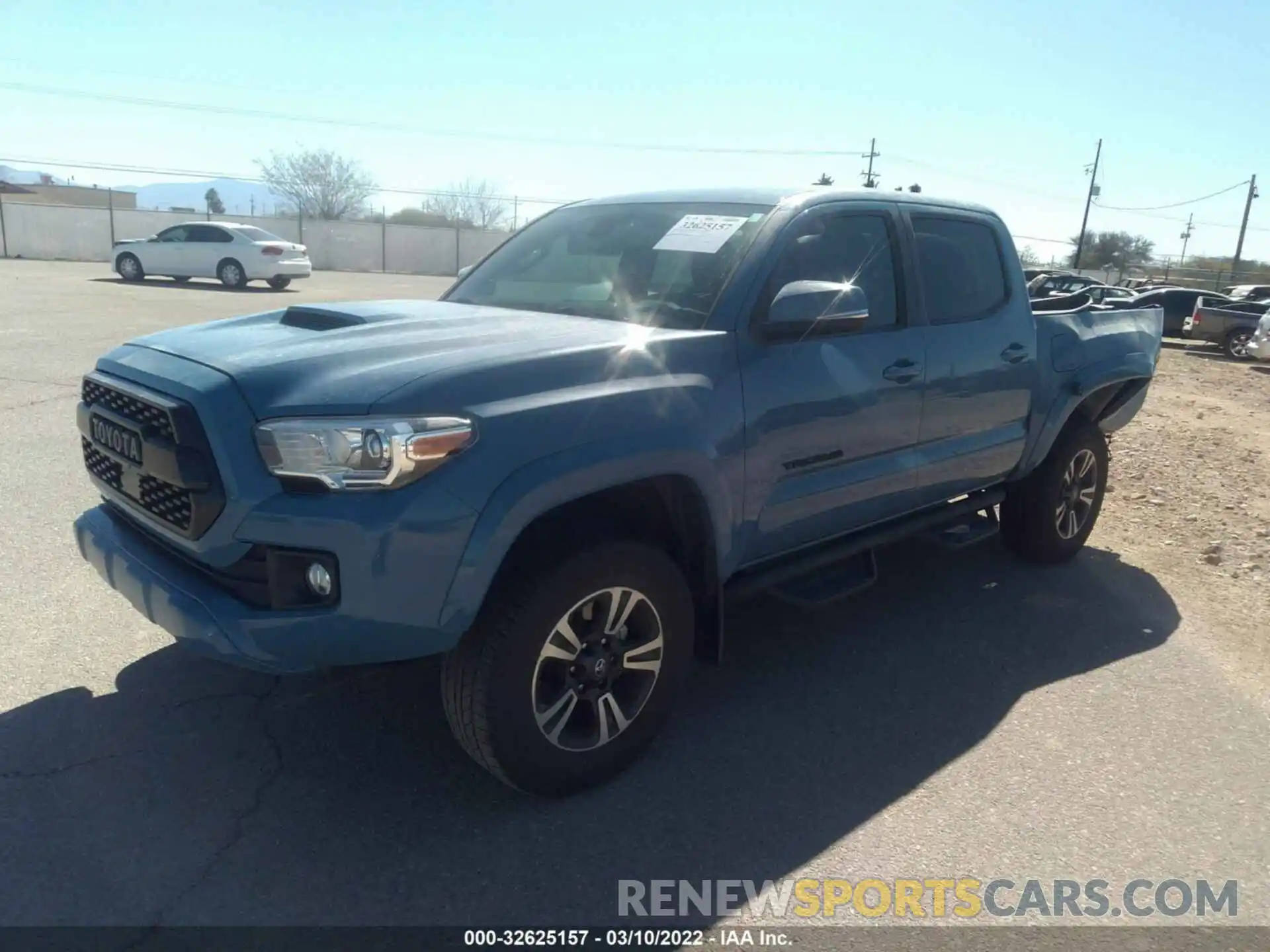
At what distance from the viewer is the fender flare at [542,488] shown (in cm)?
264

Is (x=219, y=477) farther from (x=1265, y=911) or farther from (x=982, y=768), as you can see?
(x=1265, y=911)

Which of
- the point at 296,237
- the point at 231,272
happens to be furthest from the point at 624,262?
the point at 296,237

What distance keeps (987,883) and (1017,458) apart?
2.68m

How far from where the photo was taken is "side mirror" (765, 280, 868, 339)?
3.35 m

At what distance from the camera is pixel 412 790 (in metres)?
3.10

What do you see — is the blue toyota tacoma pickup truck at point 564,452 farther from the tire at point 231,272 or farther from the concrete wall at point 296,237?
the concrete wall at point 296,237

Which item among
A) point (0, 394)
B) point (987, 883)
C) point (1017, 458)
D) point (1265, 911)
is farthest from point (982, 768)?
point (0, 394)

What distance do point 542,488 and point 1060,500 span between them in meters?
Answer: 3.81

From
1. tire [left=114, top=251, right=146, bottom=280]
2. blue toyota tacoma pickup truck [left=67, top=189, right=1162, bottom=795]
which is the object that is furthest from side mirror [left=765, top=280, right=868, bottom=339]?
tire [left=114, top=251, right=146, bottom=280]

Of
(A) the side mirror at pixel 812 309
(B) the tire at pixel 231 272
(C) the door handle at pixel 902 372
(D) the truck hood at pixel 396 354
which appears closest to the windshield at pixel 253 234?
(B) the tire at pixel 231 272

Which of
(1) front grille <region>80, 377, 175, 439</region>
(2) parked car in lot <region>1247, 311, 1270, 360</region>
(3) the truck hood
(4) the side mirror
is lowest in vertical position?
(2) parked car in lot <region>1247, 311, 1270, 360</region>

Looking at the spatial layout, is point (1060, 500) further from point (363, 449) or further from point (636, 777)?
point (363, 449)

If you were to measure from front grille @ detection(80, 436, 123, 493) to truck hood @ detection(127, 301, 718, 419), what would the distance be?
405 mm

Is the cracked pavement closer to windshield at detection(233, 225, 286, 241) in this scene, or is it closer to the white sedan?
the white sedan
